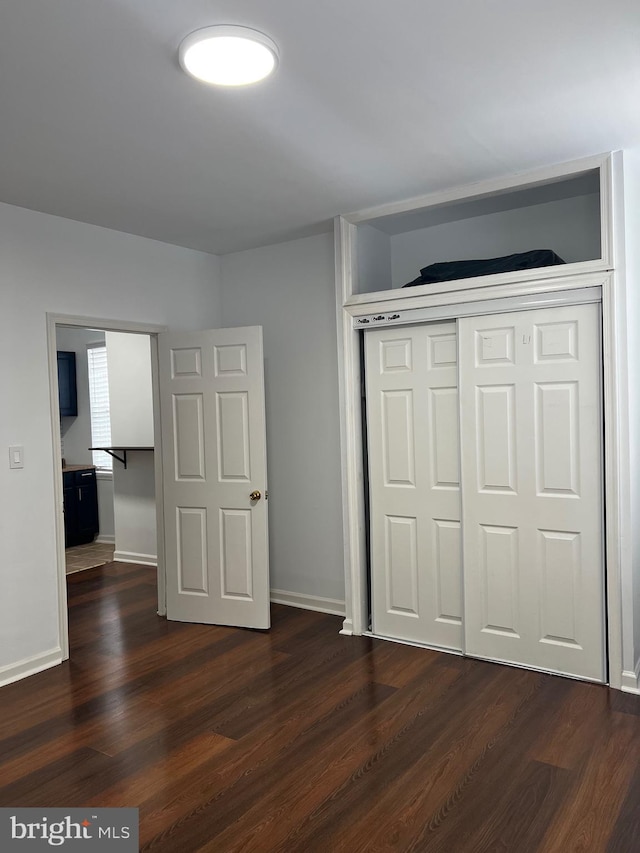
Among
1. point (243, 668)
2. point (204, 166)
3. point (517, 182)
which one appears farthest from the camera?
point (243, 668)

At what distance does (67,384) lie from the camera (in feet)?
23.9

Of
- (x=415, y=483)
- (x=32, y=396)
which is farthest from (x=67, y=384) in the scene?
(x=415, y=483)

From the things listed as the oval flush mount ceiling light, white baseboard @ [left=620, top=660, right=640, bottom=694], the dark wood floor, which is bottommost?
the dark wood floor

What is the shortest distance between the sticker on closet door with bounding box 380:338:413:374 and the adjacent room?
19 millimetres

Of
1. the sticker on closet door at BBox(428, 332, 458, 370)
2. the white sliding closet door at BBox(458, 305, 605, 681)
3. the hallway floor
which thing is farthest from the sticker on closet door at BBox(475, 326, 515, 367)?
the hallway floor

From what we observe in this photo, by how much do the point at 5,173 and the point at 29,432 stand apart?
1375 millimetres

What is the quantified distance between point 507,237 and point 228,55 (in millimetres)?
2279

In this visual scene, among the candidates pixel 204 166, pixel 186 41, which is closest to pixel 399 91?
pixel 186 41

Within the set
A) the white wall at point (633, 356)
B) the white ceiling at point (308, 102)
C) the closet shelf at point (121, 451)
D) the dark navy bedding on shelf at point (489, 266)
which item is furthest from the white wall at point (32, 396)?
the white wall at point (633, 356)

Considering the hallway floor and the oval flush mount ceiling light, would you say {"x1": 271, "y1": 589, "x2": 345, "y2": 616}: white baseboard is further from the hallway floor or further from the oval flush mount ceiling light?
the oval flush mount ceiling light

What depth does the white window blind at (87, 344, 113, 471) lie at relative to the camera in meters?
7.14

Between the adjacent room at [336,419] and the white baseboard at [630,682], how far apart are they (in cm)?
1

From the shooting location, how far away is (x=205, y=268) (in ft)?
16.2

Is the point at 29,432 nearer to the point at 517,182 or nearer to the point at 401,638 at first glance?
the point at 401,638
